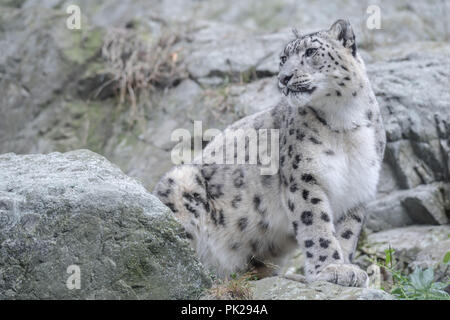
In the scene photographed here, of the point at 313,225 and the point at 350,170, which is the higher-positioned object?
the point at 350,170

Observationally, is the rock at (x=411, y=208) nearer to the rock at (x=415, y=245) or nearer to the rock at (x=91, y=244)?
the rock at (x=415, y=245)

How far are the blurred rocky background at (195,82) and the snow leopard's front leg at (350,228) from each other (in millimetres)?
1201

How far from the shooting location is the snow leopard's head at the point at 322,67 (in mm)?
5043

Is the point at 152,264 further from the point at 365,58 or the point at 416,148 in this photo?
the point at 365,58

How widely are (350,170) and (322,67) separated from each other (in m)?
0.87

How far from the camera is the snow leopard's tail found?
5488 millimetres

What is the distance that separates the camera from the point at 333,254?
4832 millimetres

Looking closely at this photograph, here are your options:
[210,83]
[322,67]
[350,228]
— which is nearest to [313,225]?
[350,228]

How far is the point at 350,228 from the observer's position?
5320 mm

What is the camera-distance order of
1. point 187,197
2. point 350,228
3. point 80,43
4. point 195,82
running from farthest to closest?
point 80,43, point 195,82, point 187,197, point 350,228

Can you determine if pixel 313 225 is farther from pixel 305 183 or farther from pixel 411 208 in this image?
pixel 411 208

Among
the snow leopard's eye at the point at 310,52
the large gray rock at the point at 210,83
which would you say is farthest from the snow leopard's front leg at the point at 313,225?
the large gray rock at the point at 210,83

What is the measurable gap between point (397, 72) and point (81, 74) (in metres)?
4.53
